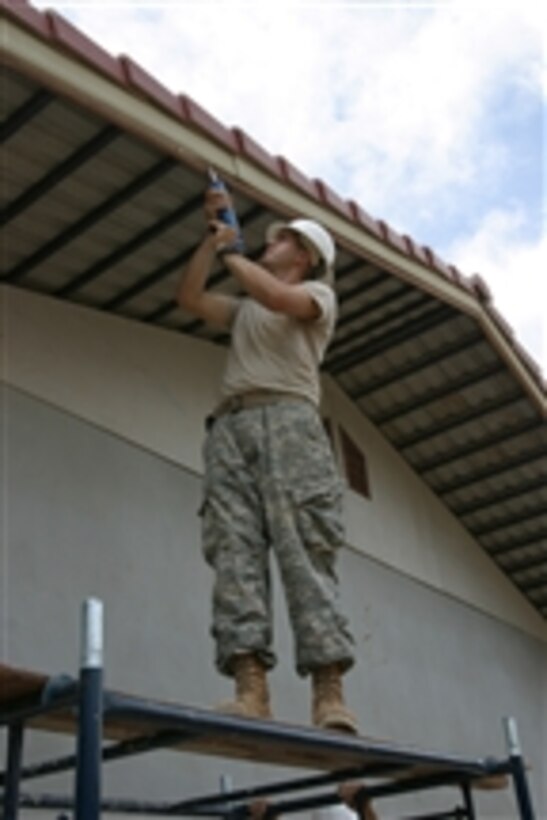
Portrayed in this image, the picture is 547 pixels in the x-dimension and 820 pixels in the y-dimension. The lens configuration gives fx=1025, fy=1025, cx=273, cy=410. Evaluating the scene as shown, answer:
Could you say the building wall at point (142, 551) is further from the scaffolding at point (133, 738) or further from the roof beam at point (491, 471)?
the scaffolding at point (133, 738)

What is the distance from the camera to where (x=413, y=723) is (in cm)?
916

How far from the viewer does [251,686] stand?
3037 mm

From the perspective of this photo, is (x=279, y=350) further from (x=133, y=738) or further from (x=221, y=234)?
(x=133, y=738)

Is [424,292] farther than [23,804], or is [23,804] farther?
[424,292]

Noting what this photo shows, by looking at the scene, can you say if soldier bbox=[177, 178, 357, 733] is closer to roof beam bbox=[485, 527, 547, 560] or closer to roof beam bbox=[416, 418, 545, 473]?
roof beam bbox=[416, 418, 545, 473]

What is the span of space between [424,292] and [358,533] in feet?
8.40

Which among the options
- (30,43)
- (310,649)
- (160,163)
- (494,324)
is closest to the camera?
(310,649)

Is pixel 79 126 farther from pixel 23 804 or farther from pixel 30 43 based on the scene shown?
pixel 23 804

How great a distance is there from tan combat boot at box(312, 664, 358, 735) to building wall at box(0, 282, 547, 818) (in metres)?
2.83

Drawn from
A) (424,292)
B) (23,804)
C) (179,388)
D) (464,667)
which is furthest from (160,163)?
(464,667)

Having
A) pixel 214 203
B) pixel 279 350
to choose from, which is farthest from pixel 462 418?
pixel 214 203

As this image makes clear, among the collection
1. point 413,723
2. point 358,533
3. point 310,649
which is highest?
point 358,533

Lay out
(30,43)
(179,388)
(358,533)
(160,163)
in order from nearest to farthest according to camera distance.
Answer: (30,43)
(160,163)
(179,388)
(358,533)

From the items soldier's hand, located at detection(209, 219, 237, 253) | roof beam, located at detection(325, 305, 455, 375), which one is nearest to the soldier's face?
soldier's hand, located at detection(209, 219, 237, 253)
